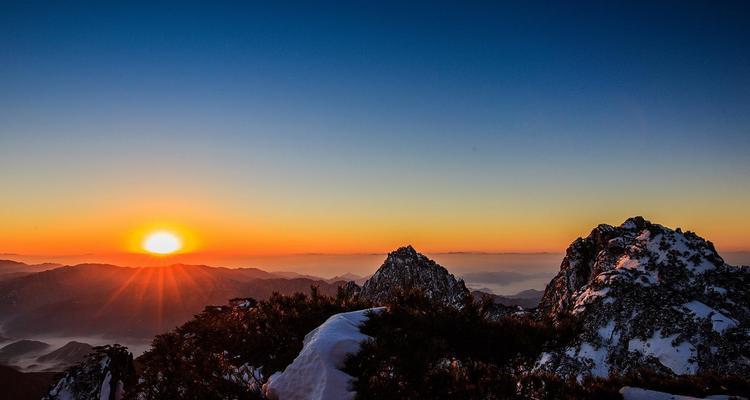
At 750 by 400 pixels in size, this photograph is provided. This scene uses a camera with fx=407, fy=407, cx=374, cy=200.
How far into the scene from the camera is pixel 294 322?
1027 cm

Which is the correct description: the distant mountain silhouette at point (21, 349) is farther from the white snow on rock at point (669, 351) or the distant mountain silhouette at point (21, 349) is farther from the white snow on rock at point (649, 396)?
the white snow on rock at point (649, 396)

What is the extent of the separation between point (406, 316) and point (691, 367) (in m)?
6.32

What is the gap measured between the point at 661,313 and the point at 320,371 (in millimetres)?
9171

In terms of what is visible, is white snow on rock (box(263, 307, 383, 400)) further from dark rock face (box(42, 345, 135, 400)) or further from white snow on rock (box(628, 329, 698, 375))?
white snow on rock (box(628, 329, 698, 375))

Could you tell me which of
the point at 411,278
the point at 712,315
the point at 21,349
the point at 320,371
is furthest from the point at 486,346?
the point at 21,349

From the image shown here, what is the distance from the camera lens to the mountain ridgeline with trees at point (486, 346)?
661 cm

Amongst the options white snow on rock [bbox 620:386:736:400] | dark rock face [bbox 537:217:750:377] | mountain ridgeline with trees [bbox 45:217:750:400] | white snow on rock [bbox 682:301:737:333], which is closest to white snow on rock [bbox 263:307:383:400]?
mountain ridgeline with trees [bbox 45:217:750:400]

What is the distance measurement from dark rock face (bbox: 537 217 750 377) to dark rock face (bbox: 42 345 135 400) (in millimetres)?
10102

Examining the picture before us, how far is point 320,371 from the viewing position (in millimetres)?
7152

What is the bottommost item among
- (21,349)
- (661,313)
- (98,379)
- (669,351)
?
(21,349)

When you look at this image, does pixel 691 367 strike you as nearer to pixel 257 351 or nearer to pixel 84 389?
pixel 257 351

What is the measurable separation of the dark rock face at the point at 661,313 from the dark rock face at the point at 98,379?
1010 centimetres

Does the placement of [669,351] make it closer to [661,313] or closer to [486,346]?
[661,313]

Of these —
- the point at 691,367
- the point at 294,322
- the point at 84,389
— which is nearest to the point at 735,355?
the point at 691,367
